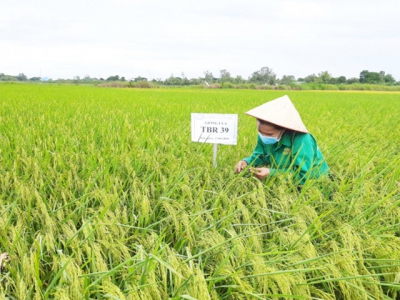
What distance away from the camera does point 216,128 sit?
2.24m

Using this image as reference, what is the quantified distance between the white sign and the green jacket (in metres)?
0.21

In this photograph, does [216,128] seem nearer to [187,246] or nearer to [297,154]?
[297,154]

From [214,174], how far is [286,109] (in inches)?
22.3

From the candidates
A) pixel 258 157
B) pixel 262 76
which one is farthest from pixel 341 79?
pixel 258 157

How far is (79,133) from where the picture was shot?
3.04 meters

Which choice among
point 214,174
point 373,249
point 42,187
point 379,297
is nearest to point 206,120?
point 214,174

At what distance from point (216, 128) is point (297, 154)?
640 millimetres

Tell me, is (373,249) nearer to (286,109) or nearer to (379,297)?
(379,297)

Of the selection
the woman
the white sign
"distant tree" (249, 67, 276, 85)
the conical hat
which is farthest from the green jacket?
"distant tree" (249, 67, 276, 85)

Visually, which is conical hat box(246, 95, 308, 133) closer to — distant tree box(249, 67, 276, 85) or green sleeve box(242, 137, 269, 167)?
green sleeve box(242, 137, 269, 167)

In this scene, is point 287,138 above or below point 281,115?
below

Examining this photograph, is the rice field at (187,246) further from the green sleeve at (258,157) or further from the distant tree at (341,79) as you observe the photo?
the distant tree at (341,79)

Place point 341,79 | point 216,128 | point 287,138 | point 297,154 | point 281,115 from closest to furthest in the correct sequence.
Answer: point 297,154 → point 281,115 → point 287,138 → point 216,128 → point 341,79

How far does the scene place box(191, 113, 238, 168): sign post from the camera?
2225 millimetres
